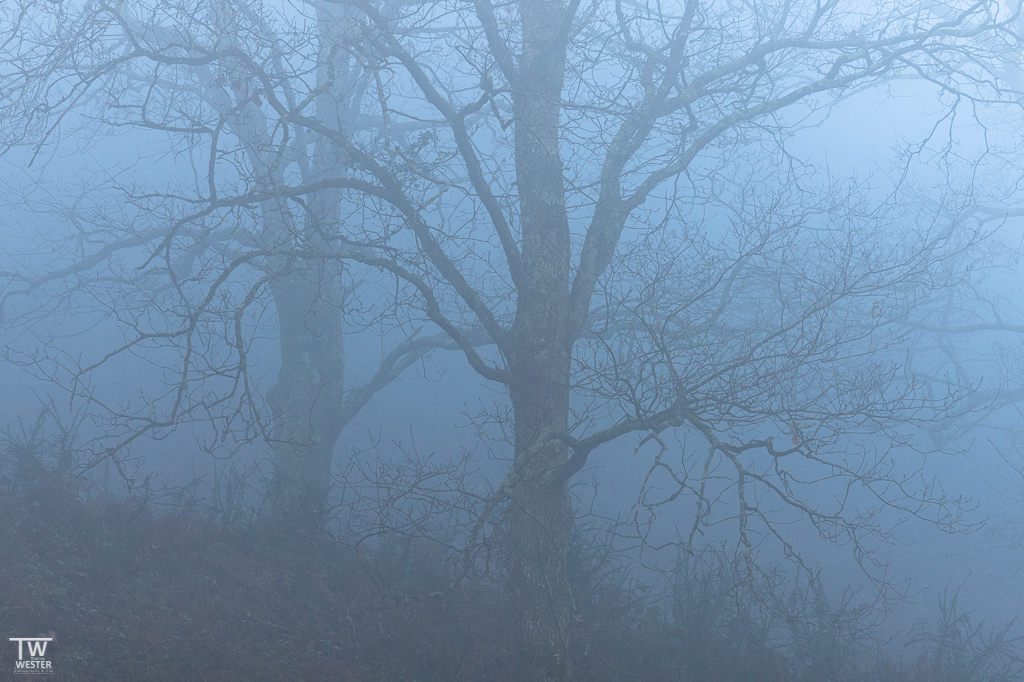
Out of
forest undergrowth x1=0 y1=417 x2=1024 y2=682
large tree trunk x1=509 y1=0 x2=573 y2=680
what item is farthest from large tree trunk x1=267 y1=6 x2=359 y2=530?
large tree trunk x1=509 y1=0 x2=573 y2=680

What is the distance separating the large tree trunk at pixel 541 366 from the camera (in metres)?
6.41

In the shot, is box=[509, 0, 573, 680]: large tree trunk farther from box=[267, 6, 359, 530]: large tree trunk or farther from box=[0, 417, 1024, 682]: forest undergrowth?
box=[267, 6, 359, 530]: large tree trunk

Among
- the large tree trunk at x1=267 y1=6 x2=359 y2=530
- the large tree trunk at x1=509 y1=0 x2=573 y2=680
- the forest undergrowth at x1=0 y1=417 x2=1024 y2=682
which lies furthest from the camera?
the large tree trunk at x1=267 y1=6 x2=359 y2=530

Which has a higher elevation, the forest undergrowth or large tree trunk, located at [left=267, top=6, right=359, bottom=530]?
large tree trunk, located at [left=267, top=6, right=359, bottom=530]

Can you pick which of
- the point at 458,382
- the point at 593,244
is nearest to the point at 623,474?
the point at 458,382

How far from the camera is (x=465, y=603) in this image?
7.81 m

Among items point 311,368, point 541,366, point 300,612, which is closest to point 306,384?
point 311,368

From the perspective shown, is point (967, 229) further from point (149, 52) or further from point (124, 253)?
point (124, 253)

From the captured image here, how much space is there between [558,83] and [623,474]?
1290 cm

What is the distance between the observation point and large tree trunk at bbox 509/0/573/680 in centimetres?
641

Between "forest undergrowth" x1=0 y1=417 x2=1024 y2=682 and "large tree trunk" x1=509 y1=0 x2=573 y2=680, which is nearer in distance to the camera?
"forest undergrowth" x1=0 y1=417 x2=1024 y2=682

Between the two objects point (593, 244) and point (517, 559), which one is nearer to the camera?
point (517, 559)

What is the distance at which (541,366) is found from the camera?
6.87 meters

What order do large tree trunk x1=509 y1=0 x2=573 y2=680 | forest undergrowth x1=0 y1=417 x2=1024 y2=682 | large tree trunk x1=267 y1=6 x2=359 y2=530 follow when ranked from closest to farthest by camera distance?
forest undergrowth x1=0 y1=417 x2=1024 y2=682
large tree trunk x1=509 y1=0 x2=573 y2=680
large tree trunk x1=267 y1=6 x2=359 y2=530
